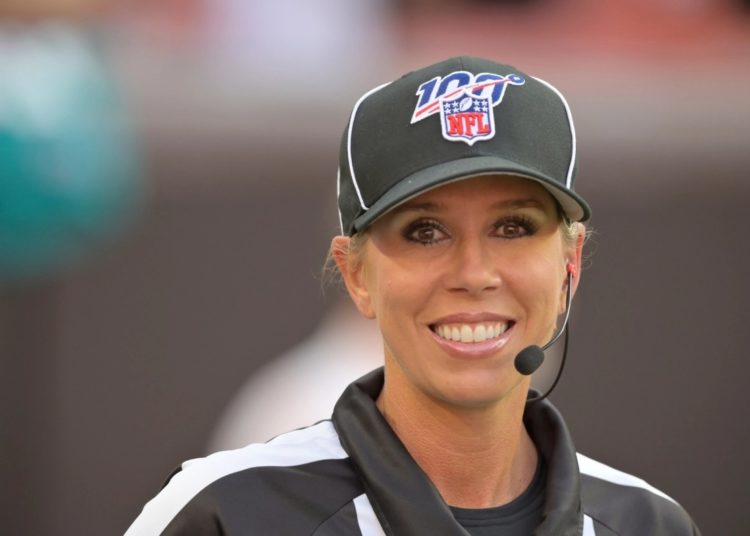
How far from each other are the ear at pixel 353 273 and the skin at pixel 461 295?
0.02 metres

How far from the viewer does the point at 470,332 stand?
1.74 meters

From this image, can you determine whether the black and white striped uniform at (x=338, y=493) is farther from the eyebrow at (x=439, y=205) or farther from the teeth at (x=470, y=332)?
the eyebrow at (x=439, y=205)

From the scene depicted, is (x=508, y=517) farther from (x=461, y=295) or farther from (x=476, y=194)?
(x=476, y=194)

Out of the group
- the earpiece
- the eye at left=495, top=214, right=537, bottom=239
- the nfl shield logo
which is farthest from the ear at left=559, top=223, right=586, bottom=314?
the nfl shield logo

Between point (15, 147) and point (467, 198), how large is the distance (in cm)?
330

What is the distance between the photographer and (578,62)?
5238mm

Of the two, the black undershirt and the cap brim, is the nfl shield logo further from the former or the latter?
the black undershirt

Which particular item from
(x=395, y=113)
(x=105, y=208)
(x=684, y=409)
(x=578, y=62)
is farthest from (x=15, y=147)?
(x=395, y=113)

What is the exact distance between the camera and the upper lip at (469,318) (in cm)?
173

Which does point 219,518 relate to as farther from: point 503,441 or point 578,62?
point 578,62

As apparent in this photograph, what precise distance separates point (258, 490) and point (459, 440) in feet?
0.93

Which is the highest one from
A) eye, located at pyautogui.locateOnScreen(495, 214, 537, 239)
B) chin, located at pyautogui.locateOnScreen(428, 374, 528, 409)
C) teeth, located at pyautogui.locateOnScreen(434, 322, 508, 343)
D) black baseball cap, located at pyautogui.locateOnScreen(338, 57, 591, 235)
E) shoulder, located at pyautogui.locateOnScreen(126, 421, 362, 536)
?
black baseball cap, located at pyautogui.locateOnScreen(338, 57, 591, 235)

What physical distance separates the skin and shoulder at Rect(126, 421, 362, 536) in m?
0.13

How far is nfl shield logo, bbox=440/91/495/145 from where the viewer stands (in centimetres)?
176
